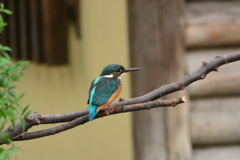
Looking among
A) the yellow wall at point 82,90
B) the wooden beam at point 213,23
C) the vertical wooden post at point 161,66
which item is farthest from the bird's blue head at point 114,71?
the yellow wall at point 82,90

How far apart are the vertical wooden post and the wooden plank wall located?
7 centimetres

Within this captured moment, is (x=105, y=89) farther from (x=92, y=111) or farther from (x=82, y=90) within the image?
(x=82, y=90)

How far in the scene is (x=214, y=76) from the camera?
263 centimetres

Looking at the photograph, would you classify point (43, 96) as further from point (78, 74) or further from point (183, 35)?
point (183, 35)

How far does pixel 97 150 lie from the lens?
367cm

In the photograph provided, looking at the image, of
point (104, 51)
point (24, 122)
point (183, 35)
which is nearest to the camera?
point (24, 122)

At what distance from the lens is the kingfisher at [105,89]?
1673mm

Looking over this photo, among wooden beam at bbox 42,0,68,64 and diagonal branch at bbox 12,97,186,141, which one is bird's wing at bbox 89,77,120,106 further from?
wooden beam at bbox 42,0,68,64

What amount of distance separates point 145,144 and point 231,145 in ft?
1.86

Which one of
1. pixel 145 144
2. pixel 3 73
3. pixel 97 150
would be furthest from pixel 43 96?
pixel 3 73

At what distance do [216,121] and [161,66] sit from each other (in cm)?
50

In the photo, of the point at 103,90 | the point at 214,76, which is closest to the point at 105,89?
the point at 103,90

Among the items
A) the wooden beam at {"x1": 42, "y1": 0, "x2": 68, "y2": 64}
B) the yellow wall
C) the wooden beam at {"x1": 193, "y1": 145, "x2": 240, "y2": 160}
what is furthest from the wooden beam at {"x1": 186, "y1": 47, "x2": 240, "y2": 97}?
the wooden beam at {"x1": 42, "y1": 0, "x2": 68, "y2": 64}

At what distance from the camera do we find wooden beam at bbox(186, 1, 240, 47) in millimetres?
2617
